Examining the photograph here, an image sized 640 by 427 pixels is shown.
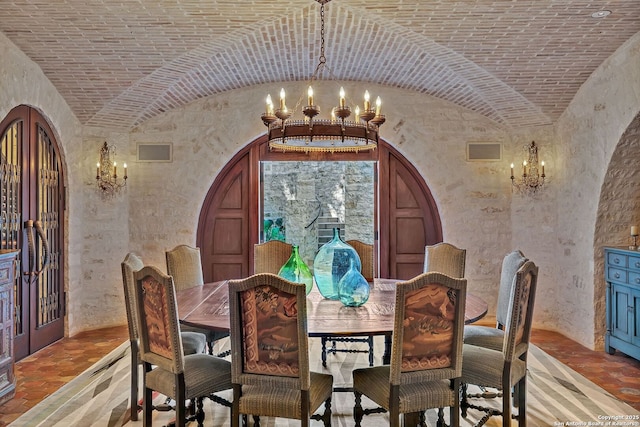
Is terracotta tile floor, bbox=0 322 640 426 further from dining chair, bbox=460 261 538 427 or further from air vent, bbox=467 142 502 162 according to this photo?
air vent, bbox=467 142 502 162

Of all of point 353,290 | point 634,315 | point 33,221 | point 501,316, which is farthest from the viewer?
point 33,221

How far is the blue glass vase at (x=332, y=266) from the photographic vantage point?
328 centimetres

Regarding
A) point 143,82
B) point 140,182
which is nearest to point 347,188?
point 140,182

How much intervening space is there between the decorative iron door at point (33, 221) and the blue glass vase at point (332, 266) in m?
2.77

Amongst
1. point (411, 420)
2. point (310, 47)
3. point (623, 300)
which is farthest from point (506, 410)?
point (310, 47)

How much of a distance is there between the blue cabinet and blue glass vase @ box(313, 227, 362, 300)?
8.50 feet

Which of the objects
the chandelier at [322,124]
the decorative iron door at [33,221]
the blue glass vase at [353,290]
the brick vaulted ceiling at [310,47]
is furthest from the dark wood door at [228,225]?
the blue glass vase at [353,290]

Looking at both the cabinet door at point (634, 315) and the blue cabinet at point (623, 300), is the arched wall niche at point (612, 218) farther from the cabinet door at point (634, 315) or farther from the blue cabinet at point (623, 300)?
the cabinet door at point (634, 315)

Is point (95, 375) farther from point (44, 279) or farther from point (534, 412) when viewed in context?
point (534, 412)

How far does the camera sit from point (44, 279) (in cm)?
501

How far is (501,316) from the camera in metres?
3.58

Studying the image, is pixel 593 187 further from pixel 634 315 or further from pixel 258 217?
pixel 258 217

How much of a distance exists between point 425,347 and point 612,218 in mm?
3384

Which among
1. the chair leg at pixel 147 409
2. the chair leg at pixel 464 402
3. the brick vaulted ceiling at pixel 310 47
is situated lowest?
the chair leg at pixel 464 402
